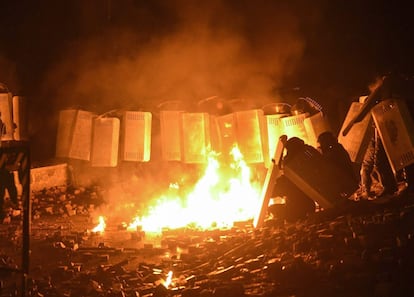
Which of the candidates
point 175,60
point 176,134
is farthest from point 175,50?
point 176,134

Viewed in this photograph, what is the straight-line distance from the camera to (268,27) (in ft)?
48.2

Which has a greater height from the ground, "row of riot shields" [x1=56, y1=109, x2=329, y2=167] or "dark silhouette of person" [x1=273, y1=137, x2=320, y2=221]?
"row of riot shields" [x1=56, y1=109, x2=329, y2=167]

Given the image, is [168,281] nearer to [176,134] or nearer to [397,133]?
[397,133]

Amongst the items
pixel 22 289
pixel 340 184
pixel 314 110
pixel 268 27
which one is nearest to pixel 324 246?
pixel 340 184

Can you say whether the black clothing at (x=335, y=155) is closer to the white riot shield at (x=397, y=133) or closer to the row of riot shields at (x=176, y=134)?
the white riot shield at (x=397, y=133)

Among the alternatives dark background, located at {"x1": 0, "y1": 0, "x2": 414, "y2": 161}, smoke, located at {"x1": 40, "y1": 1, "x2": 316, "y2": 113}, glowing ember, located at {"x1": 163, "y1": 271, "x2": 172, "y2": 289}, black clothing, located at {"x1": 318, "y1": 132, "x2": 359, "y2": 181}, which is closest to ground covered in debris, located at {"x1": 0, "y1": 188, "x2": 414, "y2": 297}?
glowing ember, located at {"x1": 163, "y1": 271, "x2": 172, "y2": 289}

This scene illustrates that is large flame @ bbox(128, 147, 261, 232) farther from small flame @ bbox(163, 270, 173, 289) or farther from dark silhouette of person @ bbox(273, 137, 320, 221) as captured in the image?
small flame @ bbox(163, 270, 173, 289)

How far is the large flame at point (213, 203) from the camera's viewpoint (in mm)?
11055

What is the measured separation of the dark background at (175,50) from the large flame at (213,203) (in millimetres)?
2407

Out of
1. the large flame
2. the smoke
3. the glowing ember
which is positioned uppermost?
the smoke

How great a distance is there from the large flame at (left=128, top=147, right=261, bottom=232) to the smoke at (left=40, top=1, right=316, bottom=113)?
7.91 feet

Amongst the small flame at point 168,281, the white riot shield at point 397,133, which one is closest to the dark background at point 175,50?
the white riot shield at point 397,133

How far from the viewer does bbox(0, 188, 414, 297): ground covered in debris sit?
6.39m

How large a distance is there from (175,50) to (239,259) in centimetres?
863
